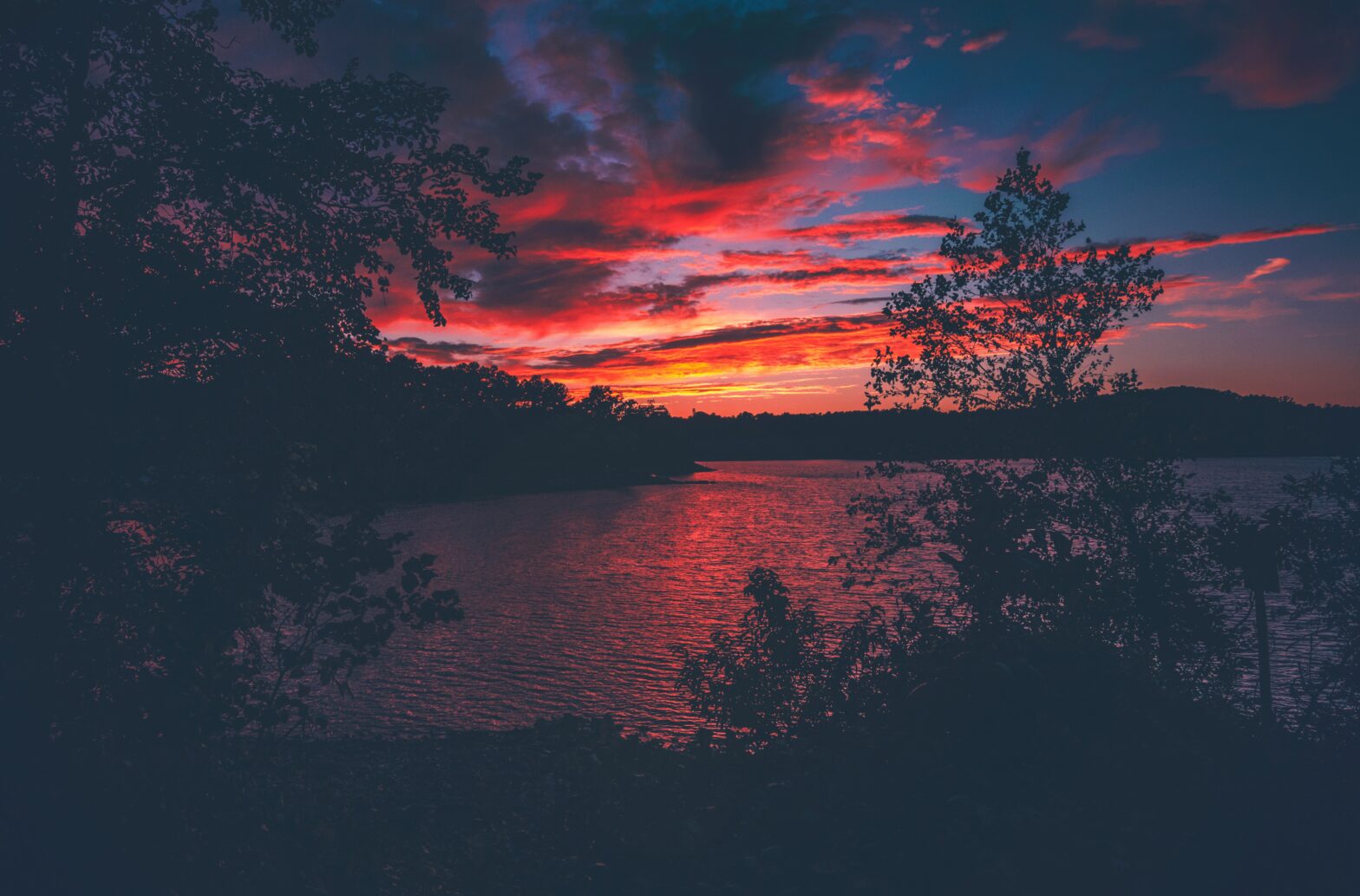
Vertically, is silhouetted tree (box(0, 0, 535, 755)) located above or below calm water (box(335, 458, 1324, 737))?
above

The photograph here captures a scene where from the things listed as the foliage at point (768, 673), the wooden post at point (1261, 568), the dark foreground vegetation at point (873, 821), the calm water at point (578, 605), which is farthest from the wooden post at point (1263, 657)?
the calm water at point (578, 605)

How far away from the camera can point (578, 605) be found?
126 ft

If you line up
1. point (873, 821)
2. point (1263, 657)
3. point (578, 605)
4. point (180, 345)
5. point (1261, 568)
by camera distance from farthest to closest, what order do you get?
point (578, 605) < point (1261, 568) < point (1263, 657) < point (873, 821) < point (180, 345)

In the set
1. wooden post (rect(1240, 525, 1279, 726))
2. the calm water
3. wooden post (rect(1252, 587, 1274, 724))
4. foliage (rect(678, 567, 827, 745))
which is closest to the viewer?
wooden post (rect(1252, 587, 1274, 724))

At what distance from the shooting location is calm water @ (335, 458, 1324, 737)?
71.4ft

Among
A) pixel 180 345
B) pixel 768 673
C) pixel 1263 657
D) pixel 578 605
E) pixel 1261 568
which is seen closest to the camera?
pixel 180 345

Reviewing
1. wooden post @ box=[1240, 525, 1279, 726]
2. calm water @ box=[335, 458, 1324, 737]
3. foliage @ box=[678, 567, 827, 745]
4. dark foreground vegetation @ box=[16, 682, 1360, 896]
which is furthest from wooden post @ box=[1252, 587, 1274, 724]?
calm water @ box=[335, 458, 1324, 737]

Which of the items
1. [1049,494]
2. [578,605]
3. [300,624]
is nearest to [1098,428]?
[1049,494]

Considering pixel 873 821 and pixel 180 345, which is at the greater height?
pixel 180 345

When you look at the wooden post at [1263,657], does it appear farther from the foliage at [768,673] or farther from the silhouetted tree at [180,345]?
the silhouetted tree at [180,345]

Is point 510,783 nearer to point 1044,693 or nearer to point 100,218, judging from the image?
point 1044,693

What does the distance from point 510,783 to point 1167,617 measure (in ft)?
41.5

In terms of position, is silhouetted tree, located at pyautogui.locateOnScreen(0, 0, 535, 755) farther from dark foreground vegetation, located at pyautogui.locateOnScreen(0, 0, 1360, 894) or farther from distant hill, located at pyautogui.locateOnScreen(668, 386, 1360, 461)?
distant hill, located at pyautogui.locateOnScreen(668, 386, 1360, 461)

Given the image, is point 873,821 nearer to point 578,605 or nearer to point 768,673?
point 768,673
